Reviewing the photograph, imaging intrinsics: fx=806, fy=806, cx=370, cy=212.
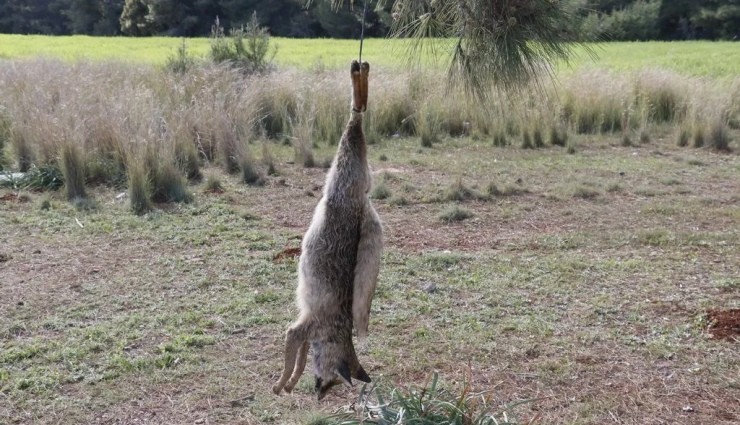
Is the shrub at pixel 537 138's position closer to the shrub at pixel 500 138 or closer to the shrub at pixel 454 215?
the shrub at pixel 500 138

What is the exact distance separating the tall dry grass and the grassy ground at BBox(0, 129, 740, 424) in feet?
2.43

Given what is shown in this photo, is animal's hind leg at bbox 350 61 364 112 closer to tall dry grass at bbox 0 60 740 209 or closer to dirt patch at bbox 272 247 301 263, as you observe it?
dirt patch at bbox 272 247 301 263

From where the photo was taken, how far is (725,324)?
6000 millimetres

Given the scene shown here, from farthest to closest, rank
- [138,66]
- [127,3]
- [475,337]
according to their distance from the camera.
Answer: [127,3]
[138,66]
[475,337]

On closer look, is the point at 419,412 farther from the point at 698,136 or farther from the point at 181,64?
the point at 181,64

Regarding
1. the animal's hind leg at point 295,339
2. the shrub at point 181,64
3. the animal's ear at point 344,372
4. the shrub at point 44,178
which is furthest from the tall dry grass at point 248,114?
the animal's ear at point 344,372

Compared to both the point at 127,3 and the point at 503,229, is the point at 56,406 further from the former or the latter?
the point at 127,3

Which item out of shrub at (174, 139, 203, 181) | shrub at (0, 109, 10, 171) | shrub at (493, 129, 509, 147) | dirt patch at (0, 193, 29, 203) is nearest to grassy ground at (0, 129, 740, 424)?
dirt patch at (0, 193, 29, 203)

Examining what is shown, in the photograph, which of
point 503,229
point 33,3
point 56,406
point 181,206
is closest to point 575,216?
point 503,229

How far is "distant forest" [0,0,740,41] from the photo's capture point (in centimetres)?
3731

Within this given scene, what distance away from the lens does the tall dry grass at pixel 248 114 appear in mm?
10820

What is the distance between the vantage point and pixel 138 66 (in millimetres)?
16781

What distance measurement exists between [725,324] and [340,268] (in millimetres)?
4342

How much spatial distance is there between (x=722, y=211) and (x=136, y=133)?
7460mm
